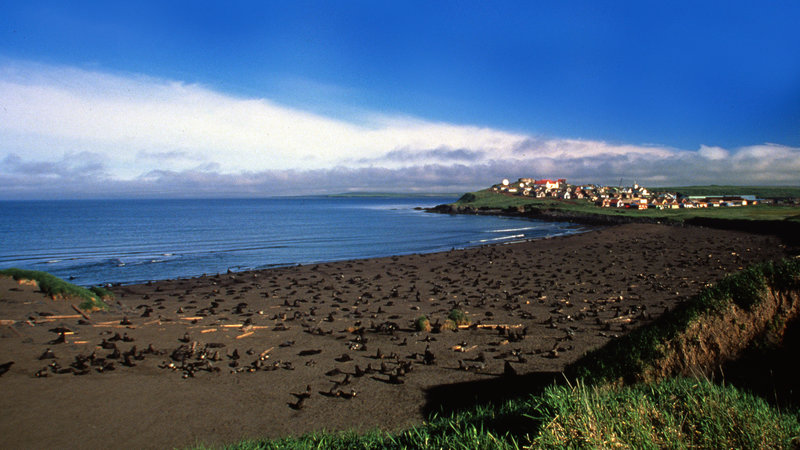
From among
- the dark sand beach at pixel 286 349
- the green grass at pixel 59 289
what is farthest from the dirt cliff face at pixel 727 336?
the green grass at pixel 59 289

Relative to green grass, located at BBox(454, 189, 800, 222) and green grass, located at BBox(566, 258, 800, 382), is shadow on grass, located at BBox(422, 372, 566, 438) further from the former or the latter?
green grass, located at BBox(454, 189, 800, 222)

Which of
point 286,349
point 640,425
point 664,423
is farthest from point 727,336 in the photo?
point 286,349

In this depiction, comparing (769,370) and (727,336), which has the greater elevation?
(727,336)

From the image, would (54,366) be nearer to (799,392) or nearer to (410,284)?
(799,392)

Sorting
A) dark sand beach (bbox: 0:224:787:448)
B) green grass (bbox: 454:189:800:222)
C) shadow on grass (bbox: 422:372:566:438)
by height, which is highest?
green grass (bbox: 454:189:800:222)

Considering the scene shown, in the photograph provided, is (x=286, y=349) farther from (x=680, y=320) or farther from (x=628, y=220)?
(x=628, y=220)

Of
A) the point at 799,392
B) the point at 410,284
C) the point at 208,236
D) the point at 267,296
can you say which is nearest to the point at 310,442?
the point at 799,392

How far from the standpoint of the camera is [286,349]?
571 inches

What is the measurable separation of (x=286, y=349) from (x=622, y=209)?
11216cm

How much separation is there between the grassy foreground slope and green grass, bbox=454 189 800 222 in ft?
229

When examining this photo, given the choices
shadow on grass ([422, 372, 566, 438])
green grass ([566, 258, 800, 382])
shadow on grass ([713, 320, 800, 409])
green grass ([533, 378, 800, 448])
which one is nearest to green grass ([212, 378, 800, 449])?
green grass ([533, 378, 800, 448])

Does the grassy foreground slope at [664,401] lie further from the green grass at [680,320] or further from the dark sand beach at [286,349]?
the dark sand beach at [286,349]

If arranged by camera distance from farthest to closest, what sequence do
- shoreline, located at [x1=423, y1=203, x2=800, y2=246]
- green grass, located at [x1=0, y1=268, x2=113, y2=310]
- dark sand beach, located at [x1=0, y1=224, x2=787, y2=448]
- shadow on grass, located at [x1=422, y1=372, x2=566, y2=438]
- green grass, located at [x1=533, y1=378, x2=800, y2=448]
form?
shoreline, located at [x1=423, y1=203, x2=800, y2=246]
green grass, located at [x1=0, y1=268, x2=113, y2=310]
dark sand beach, located at [x1=0, y1=224, x2=787, y2=448]
shadow on grass, located at [x1=422, y1=372, x2=566, y2=438]
green grass, located at [x1=533, y1=378, x2=800, y2=448]

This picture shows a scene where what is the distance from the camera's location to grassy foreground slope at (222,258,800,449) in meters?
4.07
